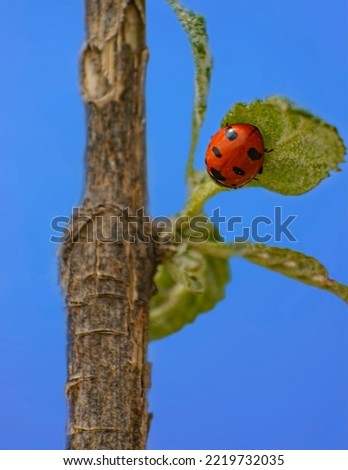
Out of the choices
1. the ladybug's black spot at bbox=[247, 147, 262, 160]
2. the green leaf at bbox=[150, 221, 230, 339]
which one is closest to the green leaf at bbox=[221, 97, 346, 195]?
the ladybug's black spot at bbox=[247, 147, 262, 160]

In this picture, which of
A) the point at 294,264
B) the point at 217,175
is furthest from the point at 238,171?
the point at 294,264

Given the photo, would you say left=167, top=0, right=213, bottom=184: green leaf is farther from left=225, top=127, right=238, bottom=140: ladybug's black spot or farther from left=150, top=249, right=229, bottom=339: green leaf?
left=150, top=249, right=229, bottom=339: green leaf

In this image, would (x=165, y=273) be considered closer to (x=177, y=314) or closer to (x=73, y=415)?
(x=177, y=314)

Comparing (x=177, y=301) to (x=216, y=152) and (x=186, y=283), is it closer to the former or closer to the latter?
(x=186, y=283)

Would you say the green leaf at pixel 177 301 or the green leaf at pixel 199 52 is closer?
the green leaf at pixel 199 52

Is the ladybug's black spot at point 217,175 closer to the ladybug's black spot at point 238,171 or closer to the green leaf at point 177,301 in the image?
the ladybug's black spot at point 238,171

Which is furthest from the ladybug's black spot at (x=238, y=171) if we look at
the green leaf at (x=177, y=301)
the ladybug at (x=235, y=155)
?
the green leaf at (x=177, y=301)
